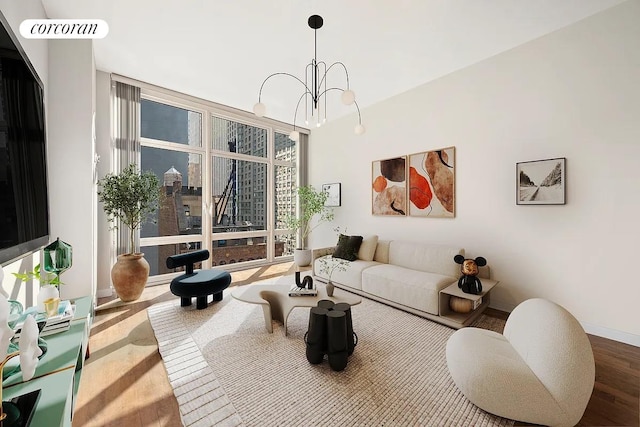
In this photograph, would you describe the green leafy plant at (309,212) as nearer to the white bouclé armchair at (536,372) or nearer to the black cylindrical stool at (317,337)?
the black cylindrical stool at (317,337)

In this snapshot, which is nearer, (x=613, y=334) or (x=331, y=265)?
(x=613, y=334)

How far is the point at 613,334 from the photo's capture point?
2385 mm

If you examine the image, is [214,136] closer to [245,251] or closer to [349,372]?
[245,251]

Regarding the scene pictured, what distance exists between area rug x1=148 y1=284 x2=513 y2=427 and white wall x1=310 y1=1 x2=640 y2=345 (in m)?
0.89

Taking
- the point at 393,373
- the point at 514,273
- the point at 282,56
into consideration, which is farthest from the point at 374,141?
the point at 393,373

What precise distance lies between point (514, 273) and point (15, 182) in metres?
4.25

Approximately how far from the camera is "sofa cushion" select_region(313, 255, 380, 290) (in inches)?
138

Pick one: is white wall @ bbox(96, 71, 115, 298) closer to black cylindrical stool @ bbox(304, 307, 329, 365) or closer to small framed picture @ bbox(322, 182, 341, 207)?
black cylindrical stool @ bbox(304, 307, 329, 365)

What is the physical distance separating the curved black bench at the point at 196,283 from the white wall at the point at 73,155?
93cm

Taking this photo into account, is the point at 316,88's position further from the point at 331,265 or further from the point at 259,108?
the point at 331,265

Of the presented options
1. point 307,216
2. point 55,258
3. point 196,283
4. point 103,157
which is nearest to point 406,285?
point 196,283

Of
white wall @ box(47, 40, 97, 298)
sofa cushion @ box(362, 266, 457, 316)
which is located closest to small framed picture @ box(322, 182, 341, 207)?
sofa cushion @ box(362, 266, 457, 316)

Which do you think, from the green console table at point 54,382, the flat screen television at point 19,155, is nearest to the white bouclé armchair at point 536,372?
the green console table at point 54,382

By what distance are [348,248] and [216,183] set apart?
2715 mm
